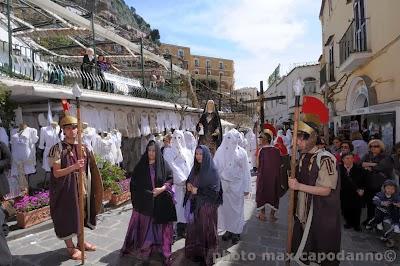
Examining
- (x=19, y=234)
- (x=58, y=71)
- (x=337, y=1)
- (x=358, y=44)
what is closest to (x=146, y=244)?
(x=19, y=234)

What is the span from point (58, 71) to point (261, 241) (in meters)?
6.37

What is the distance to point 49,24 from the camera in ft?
32.3

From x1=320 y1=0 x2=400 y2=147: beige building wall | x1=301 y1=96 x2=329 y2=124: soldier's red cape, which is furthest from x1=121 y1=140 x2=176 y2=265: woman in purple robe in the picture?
x1=320 y1=0 x2=400 y2=147: beige building wall

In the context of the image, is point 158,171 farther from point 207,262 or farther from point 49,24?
point 49,24

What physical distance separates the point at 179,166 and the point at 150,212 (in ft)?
4.29

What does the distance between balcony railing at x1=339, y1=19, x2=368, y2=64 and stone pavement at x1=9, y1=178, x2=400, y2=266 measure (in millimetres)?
7196

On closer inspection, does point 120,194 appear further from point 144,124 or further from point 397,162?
point 397,162

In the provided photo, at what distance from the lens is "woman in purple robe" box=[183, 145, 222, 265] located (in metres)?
4.49

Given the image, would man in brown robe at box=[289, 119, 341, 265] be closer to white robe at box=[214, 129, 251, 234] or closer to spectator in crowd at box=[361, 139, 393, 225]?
white robe at box=[214, 129, 251, 234]

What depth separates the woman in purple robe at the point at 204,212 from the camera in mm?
4492

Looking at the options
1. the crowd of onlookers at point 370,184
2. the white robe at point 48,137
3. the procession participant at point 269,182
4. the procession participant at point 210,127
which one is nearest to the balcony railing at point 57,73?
the white robe at point 48,137

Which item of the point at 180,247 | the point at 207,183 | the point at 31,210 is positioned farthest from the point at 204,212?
the point at 31,210

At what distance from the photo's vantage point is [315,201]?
11.6 feet

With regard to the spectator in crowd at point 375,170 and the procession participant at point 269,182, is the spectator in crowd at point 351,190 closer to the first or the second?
the spectator in crowd at point 375,170
